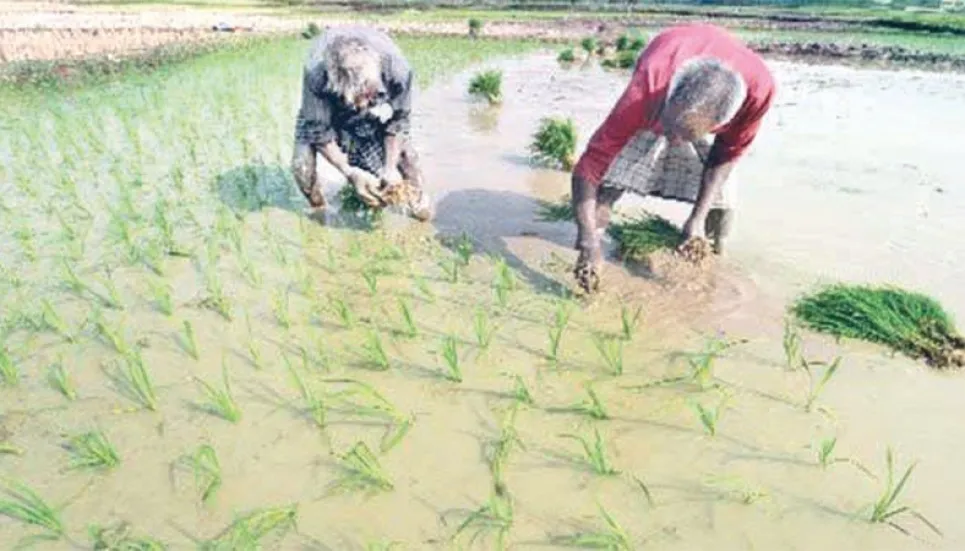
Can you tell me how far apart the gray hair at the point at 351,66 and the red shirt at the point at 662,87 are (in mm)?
1225

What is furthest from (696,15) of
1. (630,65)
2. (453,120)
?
(453,120)

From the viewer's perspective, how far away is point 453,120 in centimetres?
791

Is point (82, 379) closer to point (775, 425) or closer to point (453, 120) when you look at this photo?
point (775, 425)

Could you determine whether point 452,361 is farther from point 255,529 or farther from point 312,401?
point 255,529

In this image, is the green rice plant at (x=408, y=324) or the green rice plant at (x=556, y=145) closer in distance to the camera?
the green rice plant at (x=408, y=324)

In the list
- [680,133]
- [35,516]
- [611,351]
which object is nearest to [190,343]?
[35,516]

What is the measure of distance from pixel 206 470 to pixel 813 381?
6.94 feet

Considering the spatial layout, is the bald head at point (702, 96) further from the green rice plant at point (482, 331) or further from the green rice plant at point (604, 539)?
the green rice plant at point (604, 539)

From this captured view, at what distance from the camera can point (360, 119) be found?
14.2 feet

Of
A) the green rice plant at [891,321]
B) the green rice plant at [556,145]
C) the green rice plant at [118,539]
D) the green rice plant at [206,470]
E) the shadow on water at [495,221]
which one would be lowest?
the green rice plant at [118,539]

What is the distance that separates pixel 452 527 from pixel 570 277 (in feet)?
6.19

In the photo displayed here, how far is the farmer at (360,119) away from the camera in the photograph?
3.85 m

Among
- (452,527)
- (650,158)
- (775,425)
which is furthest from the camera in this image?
(650,158)

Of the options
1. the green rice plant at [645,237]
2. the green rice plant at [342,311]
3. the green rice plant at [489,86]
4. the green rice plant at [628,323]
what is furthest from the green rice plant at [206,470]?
the green rice plant at [489,86]
